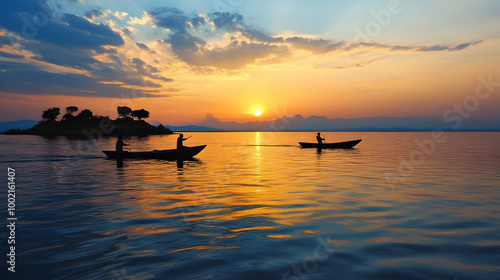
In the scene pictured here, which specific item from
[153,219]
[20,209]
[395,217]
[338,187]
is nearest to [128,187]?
[20,209]

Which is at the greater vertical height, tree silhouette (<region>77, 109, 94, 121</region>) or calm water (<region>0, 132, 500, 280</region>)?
tree silhouette (<region>77, 109, 94, 121</region>)

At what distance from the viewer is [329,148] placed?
55094 mm

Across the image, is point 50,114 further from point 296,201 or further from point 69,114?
point 296,201

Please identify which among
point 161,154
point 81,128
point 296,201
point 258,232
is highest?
point 81,128

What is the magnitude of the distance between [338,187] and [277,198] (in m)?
4.81

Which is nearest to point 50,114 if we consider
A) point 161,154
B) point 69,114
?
point 69,114

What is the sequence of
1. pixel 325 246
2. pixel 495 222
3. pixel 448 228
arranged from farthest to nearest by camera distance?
1. pixel 495 222
2. pixel 448 228
3. pixel 325 246

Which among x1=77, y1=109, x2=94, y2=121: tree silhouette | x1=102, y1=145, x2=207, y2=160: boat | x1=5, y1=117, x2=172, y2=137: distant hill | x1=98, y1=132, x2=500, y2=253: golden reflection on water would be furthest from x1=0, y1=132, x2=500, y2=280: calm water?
x1=77, y1=109, x2=94, y2=121: tree silhouette

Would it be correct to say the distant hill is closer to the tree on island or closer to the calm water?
the tree on island

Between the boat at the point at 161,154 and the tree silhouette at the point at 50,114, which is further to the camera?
the tree silhouette at the point at 50,114

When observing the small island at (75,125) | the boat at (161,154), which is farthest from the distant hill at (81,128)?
the boat at (161,154)

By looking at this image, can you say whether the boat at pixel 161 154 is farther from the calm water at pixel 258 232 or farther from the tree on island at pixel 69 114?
the tree on island at pixel 69 114

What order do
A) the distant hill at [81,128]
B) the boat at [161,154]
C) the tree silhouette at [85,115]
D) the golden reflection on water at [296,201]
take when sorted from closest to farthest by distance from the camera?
the golden reflection on water at [296,201]
the boat at [161,154]
the distant hill at [81,128]
the tree silhouette at [85,115]

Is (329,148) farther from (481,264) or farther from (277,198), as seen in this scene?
(481,264)
